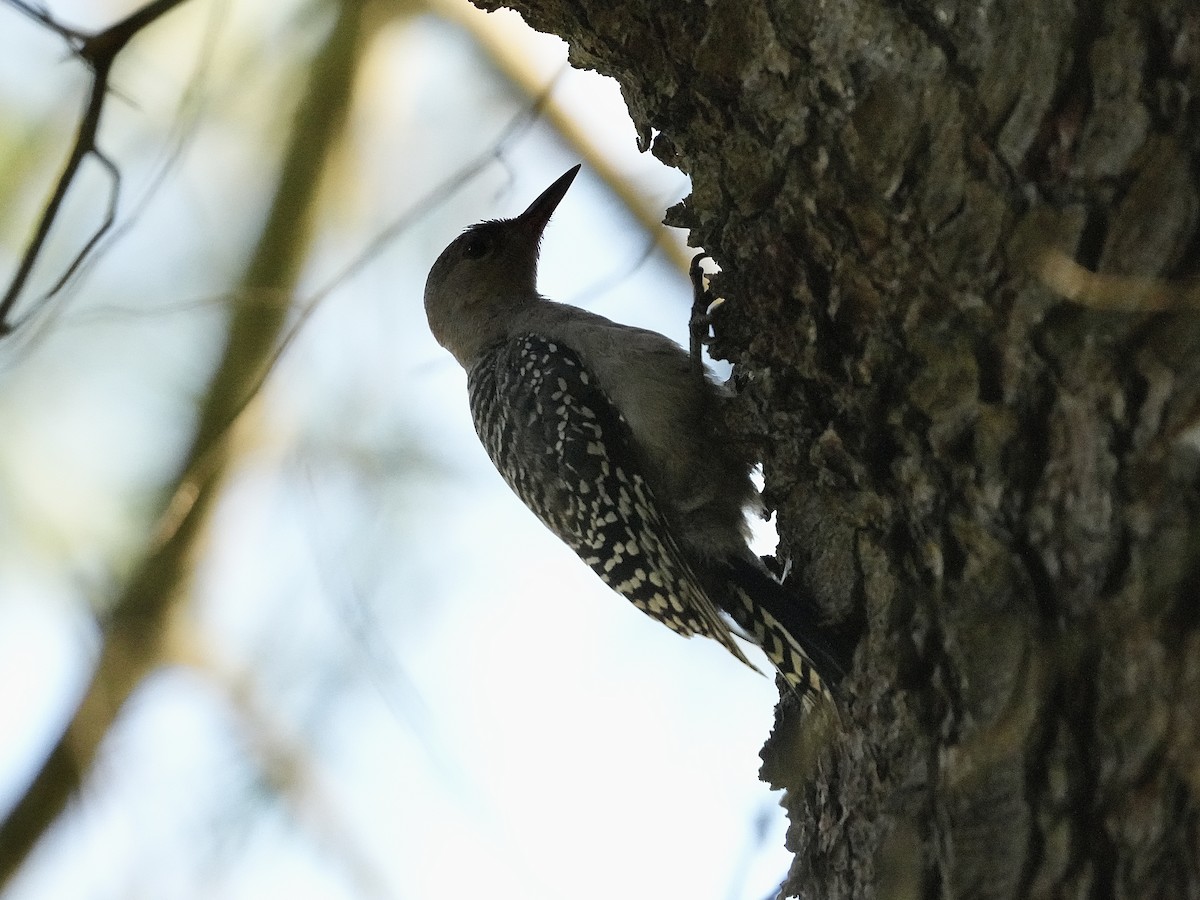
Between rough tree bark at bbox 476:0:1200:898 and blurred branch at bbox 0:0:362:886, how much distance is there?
1811 mm

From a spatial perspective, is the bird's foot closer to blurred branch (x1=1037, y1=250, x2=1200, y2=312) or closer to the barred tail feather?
the barred tail feather

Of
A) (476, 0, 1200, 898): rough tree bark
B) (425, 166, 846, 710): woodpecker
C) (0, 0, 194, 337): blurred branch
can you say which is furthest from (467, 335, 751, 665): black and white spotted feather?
(0, 0, 194, 337): blurred branch

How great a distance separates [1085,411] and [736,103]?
38.1 inches

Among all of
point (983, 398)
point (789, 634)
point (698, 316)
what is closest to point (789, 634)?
point (789, 634)

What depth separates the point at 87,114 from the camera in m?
2.68

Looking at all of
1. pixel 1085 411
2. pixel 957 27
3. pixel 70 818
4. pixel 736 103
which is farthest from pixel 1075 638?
pixel 70 818

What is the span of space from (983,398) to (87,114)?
199 centimetres

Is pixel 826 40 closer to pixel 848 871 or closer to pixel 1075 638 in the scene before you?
pixel 1075 638

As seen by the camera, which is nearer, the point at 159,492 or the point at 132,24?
the point at 132,24

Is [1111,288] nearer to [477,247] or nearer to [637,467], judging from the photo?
[637,467]

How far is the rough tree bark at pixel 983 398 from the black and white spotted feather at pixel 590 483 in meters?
1.00

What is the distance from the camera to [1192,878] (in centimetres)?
157

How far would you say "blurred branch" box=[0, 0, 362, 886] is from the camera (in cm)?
374

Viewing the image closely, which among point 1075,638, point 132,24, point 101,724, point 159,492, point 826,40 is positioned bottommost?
point 1075,638
